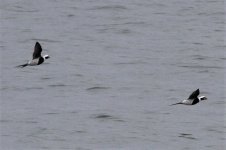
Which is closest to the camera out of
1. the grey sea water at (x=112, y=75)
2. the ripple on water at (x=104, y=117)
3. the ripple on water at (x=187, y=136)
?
the ripple on water at (x=187, y=136)

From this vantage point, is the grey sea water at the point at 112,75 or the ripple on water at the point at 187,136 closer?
the ripple on water at the point at 187,136

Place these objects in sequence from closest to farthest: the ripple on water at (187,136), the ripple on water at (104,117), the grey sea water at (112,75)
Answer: the ripple on water at (187,136)
the grey sea water at (112,75)
the ripple on water at (104,117)

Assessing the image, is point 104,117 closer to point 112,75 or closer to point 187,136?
point 187,136

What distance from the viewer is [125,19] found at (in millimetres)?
44250

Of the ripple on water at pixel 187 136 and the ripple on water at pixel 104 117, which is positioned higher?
the ripple on water at pixel 104 117

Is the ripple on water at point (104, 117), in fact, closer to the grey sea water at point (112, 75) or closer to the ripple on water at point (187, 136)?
the grey sea water at point (112, 75)

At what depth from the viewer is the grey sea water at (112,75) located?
24125mm

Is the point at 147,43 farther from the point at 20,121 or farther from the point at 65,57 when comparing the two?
the point at 20,121

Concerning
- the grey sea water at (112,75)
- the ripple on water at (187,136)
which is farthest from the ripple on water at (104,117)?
the ripple on water at (187,136)

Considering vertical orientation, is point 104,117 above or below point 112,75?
above

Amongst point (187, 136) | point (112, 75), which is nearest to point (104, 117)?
point (187, 136)

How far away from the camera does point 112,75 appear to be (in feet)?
103

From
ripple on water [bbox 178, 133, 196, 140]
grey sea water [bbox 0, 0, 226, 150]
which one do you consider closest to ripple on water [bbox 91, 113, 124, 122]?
grey sea water [bbox 0, 0, 226, 150]

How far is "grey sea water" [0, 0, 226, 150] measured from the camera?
24125 millimetres
